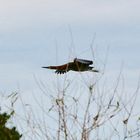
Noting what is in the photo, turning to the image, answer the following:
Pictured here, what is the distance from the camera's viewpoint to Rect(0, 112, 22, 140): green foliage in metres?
19.4

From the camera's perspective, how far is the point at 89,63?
60.0 ft

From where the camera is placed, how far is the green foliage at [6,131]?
19.4m

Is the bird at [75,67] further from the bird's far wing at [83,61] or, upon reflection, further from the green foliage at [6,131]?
the green foliage at [6,131]

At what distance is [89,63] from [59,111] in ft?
2.99

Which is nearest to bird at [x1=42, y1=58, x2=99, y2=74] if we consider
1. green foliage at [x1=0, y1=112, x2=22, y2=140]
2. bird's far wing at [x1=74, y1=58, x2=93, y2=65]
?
bird's far wing at [x1=74, y1=58, x2=93, y2=65]

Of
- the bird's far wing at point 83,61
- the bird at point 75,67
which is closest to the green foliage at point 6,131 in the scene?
the bird at point 75,67

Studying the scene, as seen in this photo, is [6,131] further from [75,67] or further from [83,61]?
[83,61]

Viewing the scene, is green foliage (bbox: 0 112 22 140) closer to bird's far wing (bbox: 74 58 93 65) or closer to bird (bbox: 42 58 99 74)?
bird (bbox: 42 58 99 74)

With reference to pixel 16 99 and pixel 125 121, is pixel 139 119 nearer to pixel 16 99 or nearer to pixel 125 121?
pixel 125 121

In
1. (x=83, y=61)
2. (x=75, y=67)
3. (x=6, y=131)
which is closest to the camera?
(x=83, y=61)

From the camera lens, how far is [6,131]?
19516 millimetres

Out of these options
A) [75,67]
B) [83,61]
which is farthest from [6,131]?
[83,61]

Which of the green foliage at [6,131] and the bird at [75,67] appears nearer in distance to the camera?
the bird at [75,67]

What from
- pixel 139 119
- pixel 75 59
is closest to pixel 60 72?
pixel 75 59
